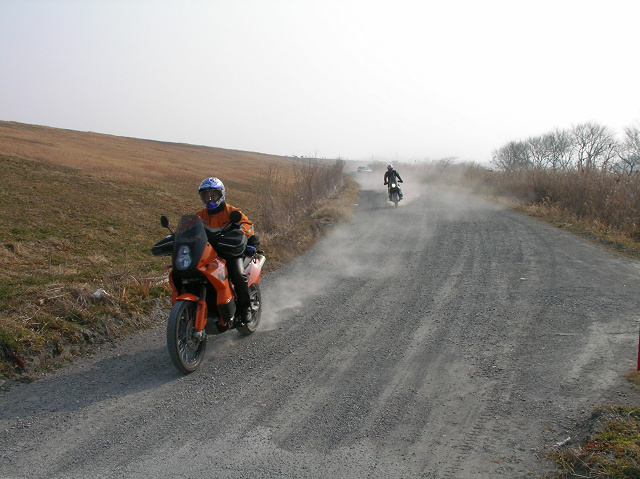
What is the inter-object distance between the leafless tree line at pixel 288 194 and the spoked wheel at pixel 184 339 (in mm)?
8782

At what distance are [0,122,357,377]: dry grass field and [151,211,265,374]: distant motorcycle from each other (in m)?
1.44

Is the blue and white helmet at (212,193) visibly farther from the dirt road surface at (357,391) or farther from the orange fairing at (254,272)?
the dirt road surface at (357,391)

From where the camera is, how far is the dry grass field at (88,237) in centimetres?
580

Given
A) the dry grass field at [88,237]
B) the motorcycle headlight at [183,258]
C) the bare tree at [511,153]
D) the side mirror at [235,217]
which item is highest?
the bare tree at [511,153]

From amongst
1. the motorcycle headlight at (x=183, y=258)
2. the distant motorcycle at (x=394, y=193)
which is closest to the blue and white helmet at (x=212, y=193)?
the motorcycle headlight at (x=183, y=258)

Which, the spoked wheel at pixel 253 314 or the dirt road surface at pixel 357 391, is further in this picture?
the spoked wheel at pixel 253 314

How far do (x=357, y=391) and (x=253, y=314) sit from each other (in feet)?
7.27

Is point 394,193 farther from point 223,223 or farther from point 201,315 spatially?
point 201,315

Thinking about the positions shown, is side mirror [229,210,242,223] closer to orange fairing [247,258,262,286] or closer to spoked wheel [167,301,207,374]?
orange fairing [247,258,262,286]

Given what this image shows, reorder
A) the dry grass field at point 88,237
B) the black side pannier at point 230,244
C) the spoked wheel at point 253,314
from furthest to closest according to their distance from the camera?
1. the spoked wheel at point 253,314
2. the dry grass field at point 88,237
3. the black side pannier at point 230,244

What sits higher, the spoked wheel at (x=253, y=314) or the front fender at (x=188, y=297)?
the front fender at (x=188, y=297)

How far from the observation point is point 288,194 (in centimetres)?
1644

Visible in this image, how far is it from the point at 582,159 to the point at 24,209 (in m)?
19.8

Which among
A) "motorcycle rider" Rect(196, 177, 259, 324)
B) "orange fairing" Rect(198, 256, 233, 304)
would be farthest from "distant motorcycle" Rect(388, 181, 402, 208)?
"orange fairing" Rect(198, 256, 233, 304)
